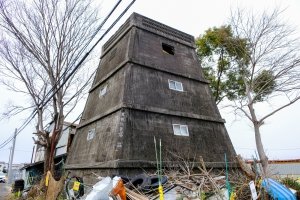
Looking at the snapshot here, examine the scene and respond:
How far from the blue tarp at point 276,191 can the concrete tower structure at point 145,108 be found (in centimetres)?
513

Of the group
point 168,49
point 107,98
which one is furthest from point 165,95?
point 168,49

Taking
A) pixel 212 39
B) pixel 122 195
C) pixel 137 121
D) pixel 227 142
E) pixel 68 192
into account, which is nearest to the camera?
pixel 122 195

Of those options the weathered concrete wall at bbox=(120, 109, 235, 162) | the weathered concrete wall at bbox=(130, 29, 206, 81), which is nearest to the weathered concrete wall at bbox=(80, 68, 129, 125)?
the weathered concrete wall at bbox=(120, 109, 235, 162)

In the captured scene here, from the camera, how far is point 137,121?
10516mm

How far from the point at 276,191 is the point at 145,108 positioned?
6.64 m

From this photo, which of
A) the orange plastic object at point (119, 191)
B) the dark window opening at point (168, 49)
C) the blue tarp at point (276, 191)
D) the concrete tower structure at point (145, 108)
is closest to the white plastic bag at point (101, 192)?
the orange plastic object at point (119, 191)

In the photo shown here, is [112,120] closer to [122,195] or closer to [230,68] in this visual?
[122,195]

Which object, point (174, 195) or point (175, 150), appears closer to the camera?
point (174, 195)

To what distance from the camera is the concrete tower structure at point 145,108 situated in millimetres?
10086

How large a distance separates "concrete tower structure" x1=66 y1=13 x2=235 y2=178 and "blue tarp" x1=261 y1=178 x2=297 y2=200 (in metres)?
5.13

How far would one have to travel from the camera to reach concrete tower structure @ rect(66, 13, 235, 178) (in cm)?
1009

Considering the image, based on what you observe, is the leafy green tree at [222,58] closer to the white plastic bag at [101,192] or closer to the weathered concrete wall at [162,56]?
the weathered concrete wall at [162,56]

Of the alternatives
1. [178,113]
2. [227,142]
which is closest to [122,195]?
[178,113]

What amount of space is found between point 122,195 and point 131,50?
27.3 feet
